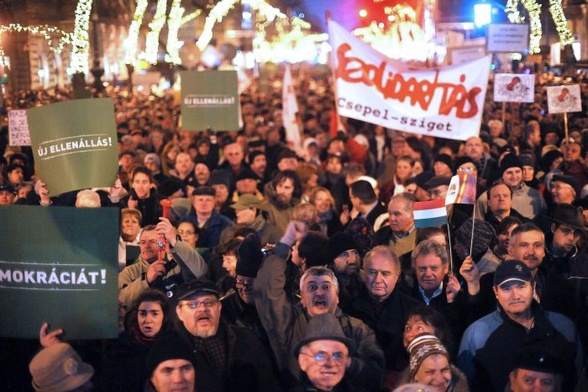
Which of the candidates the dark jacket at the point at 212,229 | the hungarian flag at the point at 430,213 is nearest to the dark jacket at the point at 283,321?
the hungarian flag at the point at 430,213

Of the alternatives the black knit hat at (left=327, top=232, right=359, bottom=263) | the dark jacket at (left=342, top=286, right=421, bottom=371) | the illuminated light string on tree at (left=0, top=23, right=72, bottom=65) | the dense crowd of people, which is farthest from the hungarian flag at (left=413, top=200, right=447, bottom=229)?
the illuminated light string on tree at (left=0, top=23, right=72, bottom=65)

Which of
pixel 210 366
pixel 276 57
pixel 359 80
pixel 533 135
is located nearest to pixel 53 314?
pixel 210 366

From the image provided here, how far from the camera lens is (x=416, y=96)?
44.5ft

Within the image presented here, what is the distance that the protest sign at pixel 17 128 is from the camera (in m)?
13.2

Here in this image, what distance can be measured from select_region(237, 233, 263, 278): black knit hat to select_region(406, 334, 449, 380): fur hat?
55.4 inches

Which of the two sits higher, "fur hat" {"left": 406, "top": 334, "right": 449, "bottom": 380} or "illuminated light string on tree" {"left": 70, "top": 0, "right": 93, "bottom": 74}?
"illuminated light string on tree" {"left": 70, "top": 0, "right": 93, "bottom": 74}

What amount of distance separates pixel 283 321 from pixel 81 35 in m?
15.1

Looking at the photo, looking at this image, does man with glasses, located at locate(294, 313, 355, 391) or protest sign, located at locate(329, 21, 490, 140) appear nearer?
man with glasses, located at locate(294, 313, 355, 391)

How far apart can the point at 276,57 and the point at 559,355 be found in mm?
80481

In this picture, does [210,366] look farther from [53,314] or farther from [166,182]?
[166,182]

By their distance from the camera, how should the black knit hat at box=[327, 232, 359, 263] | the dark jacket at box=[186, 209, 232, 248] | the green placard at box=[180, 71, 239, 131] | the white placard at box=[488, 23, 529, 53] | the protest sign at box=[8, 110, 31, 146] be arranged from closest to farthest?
the black knit hat at box=[327, 232, 359, 263]
the dark jacket at box=[186, 209, 232, 248]
the protest sign at box=[8, 110, 31, 146]
the green placard at box=[180, 71, 239, 131]
the white placard at box=[488, 23, 529, 53]

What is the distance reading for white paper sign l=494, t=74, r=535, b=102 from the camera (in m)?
16.5

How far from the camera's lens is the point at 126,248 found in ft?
29.5

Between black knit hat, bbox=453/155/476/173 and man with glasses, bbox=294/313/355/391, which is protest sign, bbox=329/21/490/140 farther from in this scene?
man with glasses, bbox=294/313/355/391
